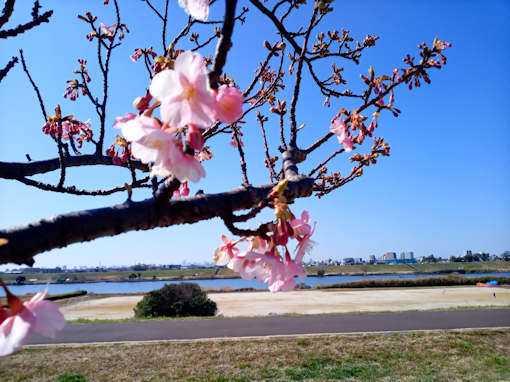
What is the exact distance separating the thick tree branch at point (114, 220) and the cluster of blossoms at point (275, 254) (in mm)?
114

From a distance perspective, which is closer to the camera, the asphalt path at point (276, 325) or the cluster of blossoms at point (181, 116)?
the cluster of blossoms at point (181, 116)

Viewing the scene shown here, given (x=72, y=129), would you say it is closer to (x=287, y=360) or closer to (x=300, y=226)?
(x=300, y=226)

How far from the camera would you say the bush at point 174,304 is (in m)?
16.4

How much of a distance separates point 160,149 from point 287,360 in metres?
7.91

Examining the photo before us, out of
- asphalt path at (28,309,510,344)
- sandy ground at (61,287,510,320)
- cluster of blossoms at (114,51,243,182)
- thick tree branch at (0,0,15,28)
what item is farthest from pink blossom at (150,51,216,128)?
sandy ground at (61,287,510,320)

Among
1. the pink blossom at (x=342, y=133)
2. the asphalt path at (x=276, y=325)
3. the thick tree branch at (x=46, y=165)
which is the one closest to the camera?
the pink blossom at (x=342, y=133)

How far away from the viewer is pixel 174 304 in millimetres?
16578

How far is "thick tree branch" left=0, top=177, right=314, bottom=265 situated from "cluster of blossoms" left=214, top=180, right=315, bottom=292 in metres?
0.11

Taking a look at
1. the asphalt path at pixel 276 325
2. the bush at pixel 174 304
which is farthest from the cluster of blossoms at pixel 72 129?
the bush at pixel 174 304

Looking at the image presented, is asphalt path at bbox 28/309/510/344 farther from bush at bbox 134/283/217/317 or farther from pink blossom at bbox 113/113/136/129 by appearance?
pink blossom at bbox 113/113/136/129

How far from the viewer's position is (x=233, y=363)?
24.9 feet

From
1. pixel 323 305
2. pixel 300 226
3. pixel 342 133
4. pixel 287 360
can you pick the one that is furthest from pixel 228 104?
pixel 323 305

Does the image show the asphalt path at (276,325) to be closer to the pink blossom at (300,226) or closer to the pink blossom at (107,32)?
the pink blossom at (107,32)

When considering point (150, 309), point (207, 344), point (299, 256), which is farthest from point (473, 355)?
point (150, 309)
